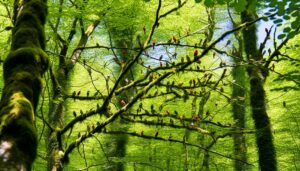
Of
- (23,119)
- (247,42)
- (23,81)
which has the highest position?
(247,42)

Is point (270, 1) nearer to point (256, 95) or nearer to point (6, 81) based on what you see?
point (6, 81)

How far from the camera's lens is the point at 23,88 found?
2.75 m

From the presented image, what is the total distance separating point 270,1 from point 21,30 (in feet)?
9.35

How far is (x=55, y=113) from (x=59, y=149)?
11.6ft

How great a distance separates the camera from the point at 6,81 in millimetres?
2908

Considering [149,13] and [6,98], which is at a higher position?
[149,13]

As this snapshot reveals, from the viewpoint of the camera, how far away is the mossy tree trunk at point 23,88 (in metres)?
2.32

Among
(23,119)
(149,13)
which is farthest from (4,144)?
(149,13)

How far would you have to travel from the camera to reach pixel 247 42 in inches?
384

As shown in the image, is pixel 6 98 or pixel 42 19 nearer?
pixel 6 98

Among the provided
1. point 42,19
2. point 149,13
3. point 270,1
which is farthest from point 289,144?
point 42,19

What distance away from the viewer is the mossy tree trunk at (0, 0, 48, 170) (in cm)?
232

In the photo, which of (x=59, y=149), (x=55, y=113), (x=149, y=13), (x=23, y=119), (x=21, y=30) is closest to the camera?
(x=23, y=119)

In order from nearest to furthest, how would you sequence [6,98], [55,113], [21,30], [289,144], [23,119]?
[23,119], [6,98], [21,30], [55,113], [289,144]
